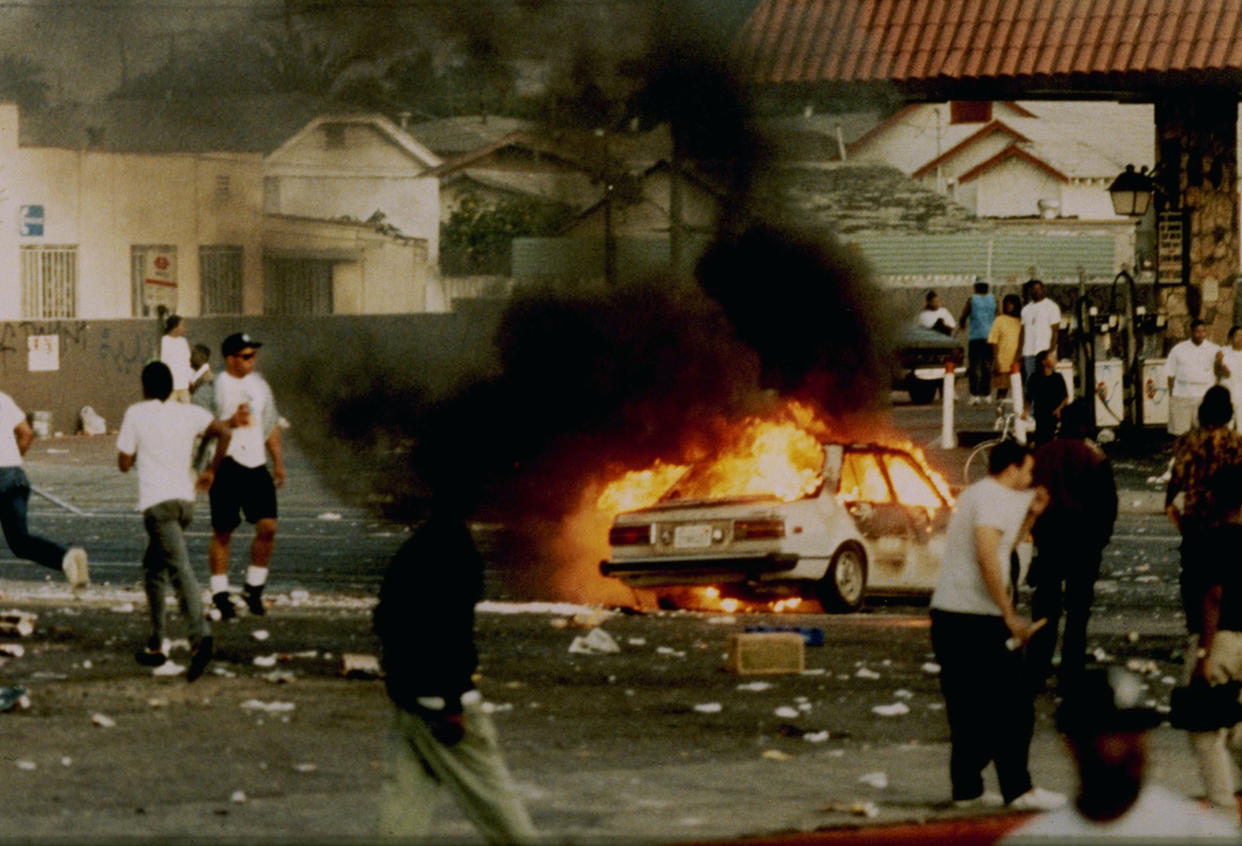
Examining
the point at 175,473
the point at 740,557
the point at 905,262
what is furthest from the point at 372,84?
the point at 905,262

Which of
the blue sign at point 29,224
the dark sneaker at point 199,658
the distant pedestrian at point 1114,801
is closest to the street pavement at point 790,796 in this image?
the dark sneaker at point 199,658

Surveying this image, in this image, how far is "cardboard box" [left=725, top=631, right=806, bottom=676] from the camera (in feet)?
38.7

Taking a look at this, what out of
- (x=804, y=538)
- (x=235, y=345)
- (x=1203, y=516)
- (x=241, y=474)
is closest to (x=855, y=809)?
(x=1203, y=516)

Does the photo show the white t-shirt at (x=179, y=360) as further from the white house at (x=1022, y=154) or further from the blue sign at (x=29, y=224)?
the white house at (x=1022, y=154)

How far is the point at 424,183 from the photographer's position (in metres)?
22.3

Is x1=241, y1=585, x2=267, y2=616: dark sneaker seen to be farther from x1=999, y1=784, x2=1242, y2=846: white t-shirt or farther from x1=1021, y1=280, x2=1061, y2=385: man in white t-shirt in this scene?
x1=1021, y1=280, x2=1061, y2=385: man in white t-shirt

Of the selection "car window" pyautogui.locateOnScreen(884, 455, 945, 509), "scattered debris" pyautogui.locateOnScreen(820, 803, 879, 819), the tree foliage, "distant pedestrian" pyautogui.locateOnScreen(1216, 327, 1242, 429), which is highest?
the tree foliage

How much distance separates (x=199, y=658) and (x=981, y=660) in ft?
14.6

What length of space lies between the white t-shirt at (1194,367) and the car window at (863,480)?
30.9ft

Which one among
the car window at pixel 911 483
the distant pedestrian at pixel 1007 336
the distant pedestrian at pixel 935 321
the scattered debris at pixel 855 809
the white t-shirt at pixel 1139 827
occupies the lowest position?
the scattered debris at pixel 855 809

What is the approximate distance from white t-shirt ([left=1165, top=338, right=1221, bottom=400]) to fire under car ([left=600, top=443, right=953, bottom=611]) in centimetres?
910

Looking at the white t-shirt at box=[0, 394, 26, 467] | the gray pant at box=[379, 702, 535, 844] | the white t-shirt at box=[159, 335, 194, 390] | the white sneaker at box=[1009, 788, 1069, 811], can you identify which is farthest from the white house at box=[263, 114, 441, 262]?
the gray pant at box=[379, 702, 535, 844]

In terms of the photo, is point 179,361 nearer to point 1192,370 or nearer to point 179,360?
point 179,360

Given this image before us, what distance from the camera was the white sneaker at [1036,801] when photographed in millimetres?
8375
